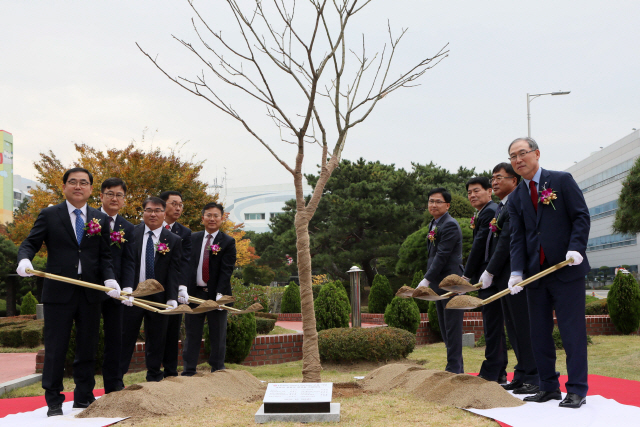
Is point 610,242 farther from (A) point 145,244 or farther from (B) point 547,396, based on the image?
(A) point 145,244

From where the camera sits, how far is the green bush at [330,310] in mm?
9742

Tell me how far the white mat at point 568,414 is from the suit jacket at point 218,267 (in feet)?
10.1

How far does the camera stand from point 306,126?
201 inches

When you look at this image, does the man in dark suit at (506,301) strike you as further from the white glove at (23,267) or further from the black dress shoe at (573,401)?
the white glove at (23,267)

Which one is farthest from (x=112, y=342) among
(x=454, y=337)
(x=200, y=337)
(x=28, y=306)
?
(x=28, y=306)

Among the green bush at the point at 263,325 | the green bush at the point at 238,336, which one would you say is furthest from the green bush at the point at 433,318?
the green bush at the point at 238,336

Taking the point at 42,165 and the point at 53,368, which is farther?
the point at 42,165

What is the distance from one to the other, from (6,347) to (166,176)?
5.02 meters

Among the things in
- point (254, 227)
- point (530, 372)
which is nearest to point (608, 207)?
point (254, 227)

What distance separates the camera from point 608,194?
153ft

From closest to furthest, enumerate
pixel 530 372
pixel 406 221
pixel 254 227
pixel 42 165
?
pixel 530 372, pixel 42 165, pixel 406 221, pixel 254 227

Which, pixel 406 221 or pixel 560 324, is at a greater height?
pixel 406 221

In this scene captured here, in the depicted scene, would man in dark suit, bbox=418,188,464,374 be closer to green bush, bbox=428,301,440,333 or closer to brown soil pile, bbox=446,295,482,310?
brown soil pile, bbox=446,295,482,310

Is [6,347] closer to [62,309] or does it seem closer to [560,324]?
[62,309]
